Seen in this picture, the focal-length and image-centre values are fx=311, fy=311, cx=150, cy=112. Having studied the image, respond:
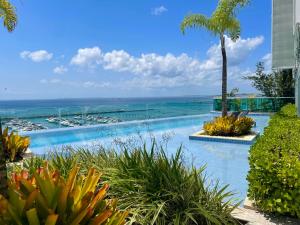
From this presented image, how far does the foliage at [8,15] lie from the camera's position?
35.2ft

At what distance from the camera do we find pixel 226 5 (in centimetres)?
1323

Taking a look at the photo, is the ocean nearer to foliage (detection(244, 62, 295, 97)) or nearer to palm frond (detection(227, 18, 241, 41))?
palm frond (detection(227, 18, 241, 41))

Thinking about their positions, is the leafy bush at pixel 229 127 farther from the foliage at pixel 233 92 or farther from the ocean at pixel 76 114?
the foliage at pixel 233 92

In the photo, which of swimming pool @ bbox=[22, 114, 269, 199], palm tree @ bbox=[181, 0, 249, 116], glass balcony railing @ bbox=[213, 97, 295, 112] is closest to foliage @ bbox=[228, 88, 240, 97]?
glass balcony railing @ bbox=[213, 97, 295, 112]

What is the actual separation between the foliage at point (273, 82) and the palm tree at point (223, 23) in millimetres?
11053

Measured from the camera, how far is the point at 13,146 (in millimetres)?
7336

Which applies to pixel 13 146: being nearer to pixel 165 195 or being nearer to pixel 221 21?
pixel 165 195

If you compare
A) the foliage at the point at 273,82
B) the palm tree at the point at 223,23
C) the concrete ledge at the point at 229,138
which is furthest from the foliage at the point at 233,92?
the concrete ledge at the point at 229,138

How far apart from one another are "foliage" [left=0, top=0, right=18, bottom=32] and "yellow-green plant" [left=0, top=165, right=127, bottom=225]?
9961 millimetres

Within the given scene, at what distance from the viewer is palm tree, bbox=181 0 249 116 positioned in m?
13.2

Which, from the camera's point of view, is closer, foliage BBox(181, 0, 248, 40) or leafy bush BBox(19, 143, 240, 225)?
leafy bush BBox(19, 143, 240, 225)

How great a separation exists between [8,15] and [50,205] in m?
10.6

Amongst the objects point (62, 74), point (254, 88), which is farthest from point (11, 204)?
point (62, 74)

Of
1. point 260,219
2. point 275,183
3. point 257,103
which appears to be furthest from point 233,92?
point 260,219
